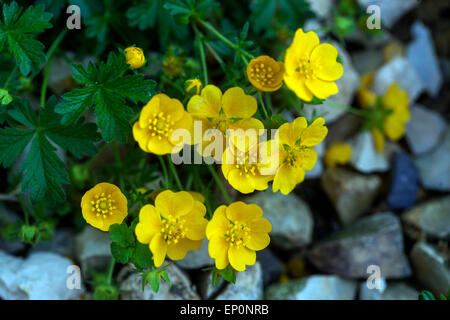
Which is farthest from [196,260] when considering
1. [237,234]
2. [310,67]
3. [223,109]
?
[310,67]

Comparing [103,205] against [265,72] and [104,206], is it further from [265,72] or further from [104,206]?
[265,72]

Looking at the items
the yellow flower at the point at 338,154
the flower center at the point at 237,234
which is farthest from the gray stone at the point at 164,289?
the yellow flower at the point at 338,154

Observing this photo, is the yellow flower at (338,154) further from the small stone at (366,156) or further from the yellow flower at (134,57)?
the yellow flower at (134,57)

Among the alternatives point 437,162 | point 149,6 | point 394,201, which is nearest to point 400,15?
point 437,162

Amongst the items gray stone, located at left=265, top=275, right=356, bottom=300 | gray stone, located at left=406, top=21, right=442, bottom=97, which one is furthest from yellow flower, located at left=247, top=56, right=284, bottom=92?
gray stone, located at left=406, top=21, right=442, bottom=97

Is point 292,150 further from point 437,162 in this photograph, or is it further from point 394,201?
point 437,162

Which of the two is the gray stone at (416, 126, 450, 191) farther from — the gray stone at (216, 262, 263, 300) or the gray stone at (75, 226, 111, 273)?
the gray stone at (75, 226, 111, 273)

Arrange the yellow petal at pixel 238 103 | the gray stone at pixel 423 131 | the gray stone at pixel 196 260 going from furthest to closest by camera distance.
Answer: the gray stone at pixel 423 131 < the gray stone at pixel 196 260 < the yellow petal at pixel 238 103
